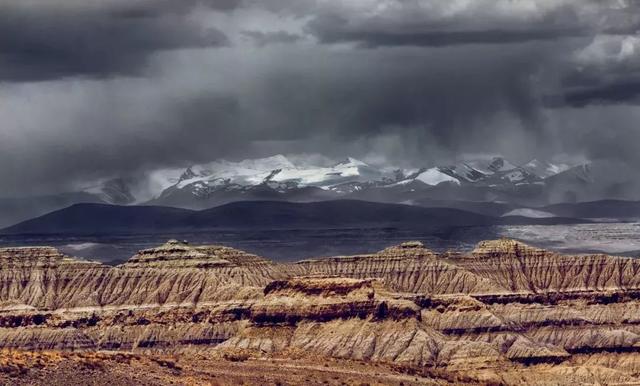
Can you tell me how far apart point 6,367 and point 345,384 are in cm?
4434

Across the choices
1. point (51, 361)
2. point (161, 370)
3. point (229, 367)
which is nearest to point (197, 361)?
point (229, 367)

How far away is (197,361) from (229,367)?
10.9 ft

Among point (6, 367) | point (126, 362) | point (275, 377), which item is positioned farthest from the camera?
point (275, 377)

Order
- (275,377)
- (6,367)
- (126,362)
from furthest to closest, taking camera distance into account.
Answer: (275,377), (126,362), (6,367)

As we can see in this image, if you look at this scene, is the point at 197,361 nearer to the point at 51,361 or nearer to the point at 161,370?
the point at 161,370

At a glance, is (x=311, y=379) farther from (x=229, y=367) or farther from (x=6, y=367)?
(x=6, y=367)

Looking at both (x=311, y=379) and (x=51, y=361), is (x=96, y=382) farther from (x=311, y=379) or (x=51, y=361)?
(x=311, y=379)

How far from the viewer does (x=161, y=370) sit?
17812 centimetres

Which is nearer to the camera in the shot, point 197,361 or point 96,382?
point 96,382

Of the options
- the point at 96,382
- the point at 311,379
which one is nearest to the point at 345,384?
the point at 311,379

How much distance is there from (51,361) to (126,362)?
1234 centimetres

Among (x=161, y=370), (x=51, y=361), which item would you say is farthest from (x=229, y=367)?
(x=51, y=361)

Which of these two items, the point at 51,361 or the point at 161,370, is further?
the point at 161,370

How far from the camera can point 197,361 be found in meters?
200
